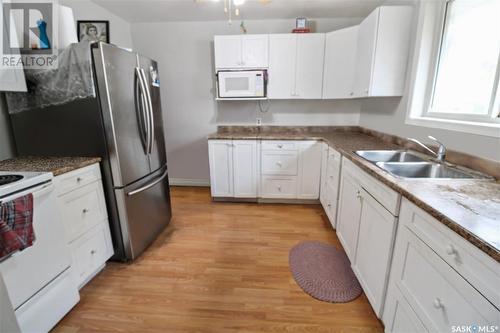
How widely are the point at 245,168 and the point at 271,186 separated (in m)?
0.42

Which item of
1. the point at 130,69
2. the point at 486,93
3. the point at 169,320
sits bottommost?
the point at 169,320

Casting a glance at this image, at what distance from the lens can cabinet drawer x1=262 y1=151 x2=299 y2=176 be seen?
288 cm

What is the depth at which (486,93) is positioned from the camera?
1507mm

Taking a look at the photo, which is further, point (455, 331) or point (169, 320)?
point (169, 320)

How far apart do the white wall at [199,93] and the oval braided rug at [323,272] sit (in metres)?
1.90

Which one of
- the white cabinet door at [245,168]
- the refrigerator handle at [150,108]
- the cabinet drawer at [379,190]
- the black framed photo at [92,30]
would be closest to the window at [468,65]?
the cabinet drawer at [379,190]

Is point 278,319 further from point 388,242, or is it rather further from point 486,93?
point 486,93

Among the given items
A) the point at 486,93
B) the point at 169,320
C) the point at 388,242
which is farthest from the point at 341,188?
the point at 169,320

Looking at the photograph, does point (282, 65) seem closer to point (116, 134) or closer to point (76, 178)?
point (116, 134)

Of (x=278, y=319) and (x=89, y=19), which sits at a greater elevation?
(x=89, y=19)

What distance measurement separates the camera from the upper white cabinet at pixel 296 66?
2805 millimetres

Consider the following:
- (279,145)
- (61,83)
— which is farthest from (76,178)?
(279,145)

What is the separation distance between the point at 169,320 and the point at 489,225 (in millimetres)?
1659

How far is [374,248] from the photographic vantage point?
4.52ft
